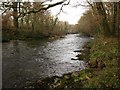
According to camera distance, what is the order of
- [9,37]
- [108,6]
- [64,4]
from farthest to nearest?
[9,37] < [108,6] < [64,4]

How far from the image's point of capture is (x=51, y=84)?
1039 centimetres

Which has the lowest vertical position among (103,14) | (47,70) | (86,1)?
(47,70)

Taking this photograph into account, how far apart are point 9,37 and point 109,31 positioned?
18284 millimetres

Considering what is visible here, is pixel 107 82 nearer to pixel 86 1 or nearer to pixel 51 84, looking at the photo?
pixel 51 84

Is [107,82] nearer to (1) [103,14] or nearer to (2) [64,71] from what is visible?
(2) [64,71]

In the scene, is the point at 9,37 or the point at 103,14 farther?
the point at 9,37

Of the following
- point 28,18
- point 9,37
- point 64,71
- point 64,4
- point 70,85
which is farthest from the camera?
point 28,18

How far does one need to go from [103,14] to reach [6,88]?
506 inches

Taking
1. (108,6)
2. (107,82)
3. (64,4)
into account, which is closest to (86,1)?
(108,6)

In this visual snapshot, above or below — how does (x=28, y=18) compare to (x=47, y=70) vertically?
above

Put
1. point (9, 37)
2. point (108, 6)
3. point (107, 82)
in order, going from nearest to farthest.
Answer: point (107, 82) < point (108, 6) < point (9, 37)

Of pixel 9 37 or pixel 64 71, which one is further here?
pixel 9 37

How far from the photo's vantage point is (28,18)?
44688 mm

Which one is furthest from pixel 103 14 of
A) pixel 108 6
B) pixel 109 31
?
pixel 108 6
